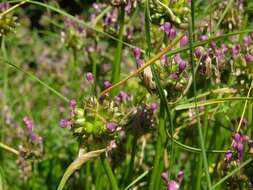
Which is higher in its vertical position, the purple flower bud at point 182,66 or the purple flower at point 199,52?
the purple flower at point 199,52

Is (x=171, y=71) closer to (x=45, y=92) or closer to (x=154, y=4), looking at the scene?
(x=154, y=4)

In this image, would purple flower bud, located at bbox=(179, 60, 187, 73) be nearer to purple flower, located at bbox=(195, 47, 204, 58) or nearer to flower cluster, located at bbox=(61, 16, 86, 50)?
purple flower, located at bbox=(195, 47, 204, 58)

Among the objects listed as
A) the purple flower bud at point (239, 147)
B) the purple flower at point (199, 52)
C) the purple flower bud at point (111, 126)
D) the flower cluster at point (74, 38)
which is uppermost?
the flower cluster at point (74, 38)

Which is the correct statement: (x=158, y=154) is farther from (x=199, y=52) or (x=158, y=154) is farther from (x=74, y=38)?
(x=74, y=38)

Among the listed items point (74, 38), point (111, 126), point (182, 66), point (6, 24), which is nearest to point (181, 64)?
point (182, 66)

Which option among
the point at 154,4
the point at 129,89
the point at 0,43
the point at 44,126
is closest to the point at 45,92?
the point at 44,126

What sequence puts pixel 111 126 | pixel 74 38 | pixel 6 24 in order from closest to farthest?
pixel 111 126 < pixel 6 24 < pixel 74 38

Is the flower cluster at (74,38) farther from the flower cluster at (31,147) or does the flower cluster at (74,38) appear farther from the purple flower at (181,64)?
the purple flower at (181,64)

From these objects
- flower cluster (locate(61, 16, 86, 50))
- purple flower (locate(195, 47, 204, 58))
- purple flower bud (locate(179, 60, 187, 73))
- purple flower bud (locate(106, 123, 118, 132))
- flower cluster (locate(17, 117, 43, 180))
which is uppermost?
flower cluster (locate(61, 16, 86, 50))

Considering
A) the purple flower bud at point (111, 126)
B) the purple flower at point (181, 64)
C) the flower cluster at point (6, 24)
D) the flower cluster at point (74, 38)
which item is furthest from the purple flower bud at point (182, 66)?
the flower cluster at point (74, 38)

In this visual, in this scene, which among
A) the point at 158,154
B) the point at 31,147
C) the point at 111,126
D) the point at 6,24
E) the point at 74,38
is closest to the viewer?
the point at 111,126

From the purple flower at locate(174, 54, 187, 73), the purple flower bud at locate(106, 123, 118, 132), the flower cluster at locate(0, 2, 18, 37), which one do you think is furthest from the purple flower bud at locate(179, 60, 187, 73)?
the flower cluster at locate(0, 2, 18, 37)
